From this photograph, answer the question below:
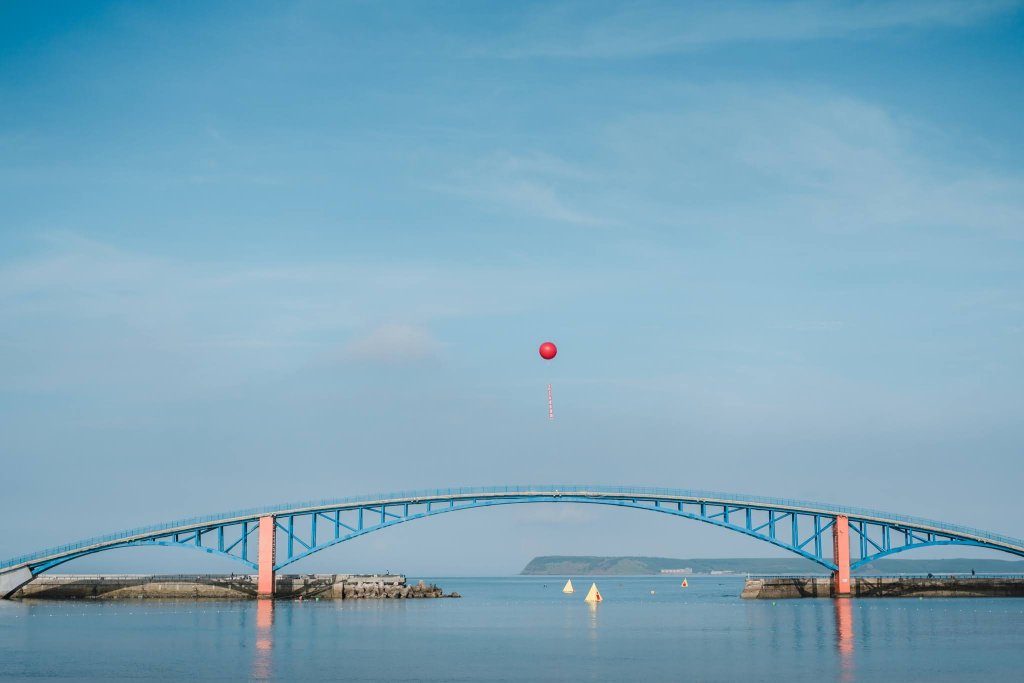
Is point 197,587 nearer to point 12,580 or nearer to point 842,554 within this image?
point 12,580

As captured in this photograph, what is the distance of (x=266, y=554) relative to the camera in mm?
103625

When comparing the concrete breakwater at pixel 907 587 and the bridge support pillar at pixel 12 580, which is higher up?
the bridge support pillar at pixel 12 580

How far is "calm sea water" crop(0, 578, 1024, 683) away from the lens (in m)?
47.5

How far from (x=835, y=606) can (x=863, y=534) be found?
36.9ft

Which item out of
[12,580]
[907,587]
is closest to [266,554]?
[12,580]

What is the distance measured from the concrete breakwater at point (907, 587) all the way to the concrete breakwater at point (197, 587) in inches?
1475

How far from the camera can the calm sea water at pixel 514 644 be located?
47.5 metres

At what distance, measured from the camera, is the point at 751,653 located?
5522cm

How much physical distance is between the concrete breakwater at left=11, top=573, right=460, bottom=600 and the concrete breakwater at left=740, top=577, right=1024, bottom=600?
37453 mm

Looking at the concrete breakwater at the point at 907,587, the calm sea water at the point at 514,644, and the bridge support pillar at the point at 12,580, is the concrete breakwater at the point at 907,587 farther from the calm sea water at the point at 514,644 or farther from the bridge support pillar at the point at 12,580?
the bridge support pillar at the point at 12,580

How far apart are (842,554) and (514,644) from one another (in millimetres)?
51941

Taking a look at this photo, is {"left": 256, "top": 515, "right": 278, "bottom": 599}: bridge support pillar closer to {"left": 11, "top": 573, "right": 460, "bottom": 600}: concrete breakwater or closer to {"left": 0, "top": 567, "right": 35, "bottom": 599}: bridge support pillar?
{"left": 11, "top": 573, "right": 460, "bottom": 600}: concrete breakwater

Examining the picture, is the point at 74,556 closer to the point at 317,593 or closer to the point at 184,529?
the point at 184,529

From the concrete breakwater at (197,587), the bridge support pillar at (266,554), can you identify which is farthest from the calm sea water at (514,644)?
the concrete breakwater at (197,587)
